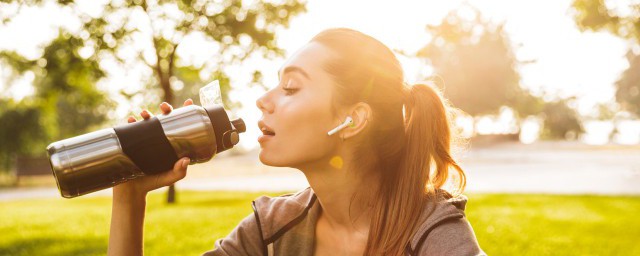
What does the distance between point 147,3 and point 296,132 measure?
10643 millimetres

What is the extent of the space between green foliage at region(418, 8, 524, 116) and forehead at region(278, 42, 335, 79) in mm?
40308

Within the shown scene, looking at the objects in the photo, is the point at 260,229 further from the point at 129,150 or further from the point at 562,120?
the point at 562,120

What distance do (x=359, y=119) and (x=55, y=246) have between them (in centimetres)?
599

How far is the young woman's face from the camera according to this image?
2131mm

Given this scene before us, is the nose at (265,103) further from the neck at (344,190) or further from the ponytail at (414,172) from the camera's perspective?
the ponytail at (414,172)

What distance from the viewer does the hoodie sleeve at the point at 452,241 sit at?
182cm

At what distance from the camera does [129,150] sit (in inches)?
82.1

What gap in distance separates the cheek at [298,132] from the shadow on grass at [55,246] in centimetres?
481

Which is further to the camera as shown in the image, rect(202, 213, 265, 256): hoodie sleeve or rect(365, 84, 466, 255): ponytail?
rect(202, 213, 265, 256): hoodie sleeve

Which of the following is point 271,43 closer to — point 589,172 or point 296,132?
point 296,132

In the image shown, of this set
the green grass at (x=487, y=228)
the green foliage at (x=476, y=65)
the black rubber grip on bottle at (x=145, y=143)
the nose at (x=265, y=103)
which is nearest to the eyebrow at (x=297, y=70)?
the nose at (x=265, y=103)

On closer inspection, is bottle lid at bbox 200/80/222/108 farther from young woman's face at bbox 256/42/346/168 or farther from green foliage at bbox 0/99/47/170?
green foliage at bbox 0/99/47/170

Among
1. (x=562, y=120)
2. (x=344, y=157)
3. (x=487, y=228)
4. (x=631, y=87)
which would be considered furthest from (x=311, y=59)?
(x=562, y=120)

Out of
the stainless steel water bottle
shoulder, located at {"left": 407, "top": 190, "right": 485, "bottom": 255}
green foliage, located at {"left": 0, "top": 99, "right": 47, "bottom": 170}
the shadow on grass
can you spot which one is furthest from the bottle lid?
green foliage, located at {"left": 0, "top": 99, "right": 47, "bottom": 170}
